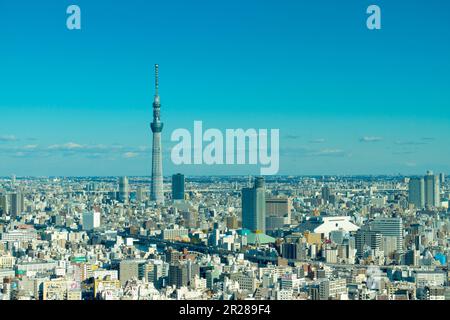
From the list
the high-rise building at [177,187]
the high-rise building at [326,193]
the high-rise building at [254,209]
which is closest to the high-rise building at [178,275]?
the high-rise building at [177,187]

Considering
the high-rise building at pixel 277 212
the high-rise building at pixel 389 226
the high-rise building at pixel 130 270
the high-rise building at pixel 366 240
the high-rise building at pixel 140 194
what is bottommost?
the high-rise building at pixel 130 270

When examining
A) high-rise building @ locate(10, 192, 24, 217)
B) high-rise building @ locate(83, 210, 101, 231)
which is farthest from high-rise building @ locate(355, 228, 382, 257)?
high-rise building @ locate(10, 192, 24, 217)

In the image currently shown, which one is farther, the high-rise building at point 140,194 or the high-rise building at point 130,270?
the high-rise building at point 140,194

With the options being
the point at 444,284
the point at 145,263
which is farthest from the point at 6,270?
the point at 444,284

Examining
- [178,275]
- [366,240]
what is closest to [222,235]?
[366,240]

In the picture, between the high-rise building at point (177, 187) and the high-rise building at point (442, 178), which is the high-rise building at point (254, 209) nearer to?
the high-rise building at point (177, 187)

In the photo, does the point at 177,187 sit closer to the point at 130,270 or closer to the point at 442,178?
the point at 130,270

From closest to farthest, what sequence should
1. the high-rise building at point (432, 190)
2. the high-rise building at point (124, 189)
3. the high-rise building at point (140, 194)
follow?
the high-rise building at point (432, 190)
the high-rise building at point (124, 189)
the high-rise building at point (140, 194)
